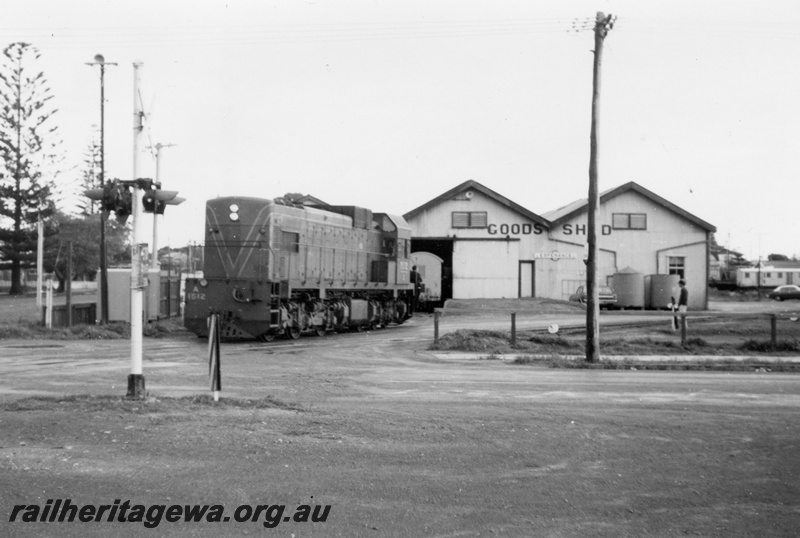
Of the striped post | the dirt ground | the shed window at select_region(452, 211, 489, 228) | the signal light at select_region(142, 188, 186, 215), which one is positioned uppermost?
the shed window at select_region(452, 211, 489, 228)

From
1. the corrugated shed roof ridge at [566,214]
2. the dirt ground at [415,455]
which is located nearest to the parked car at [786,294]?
the corrugated shed roof ridge at [566,214]

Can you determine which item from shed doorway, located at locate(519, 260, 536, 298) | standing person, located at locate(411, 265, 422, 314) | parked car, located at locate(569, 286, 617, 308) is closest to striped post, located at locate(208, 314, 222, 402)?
standing person, located at locate(411, 265, 422, 314)

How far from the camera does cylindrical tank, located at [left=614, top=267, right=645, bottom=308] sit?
155 feet

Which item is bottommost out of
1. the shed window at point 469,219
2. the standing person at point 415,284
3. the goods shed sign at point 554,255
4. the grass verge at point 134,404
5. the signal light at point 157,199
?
the grass verge at point 134,404

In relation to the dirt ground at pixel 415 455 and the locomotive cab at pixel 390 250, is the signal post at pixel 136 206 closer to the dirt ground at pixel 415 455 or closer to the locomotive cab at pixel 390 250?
the dirt ground at pixel 415 455

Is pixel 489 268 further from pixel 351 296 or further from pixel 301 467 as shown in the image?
pixel 301 467

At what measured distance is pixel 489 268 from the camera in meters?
48.7

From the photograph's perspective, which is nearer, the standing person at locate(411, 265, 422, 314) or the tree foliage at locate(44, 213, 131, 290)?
the standing person at locate(411, 265, 422, 314)

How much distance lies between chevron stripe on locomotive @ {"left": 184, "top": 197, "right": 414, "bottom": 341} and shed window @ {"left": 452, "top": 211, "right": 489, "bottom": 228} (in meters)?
18.6

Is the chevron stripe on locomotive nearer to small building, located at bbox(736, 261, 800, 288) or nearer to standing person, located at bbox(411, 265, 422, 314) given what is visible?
standing person, located at bbox(411, 265, 422, 314)

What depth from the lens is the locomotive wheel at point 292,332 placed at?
2554 cm

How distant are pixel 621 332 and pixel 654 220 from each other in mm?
23336

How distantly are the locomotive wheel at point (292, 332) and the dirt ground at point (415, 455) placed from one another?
10.4m

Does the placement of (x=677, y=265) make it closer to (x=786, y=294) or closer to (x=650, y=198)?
(x=650, y=198)
